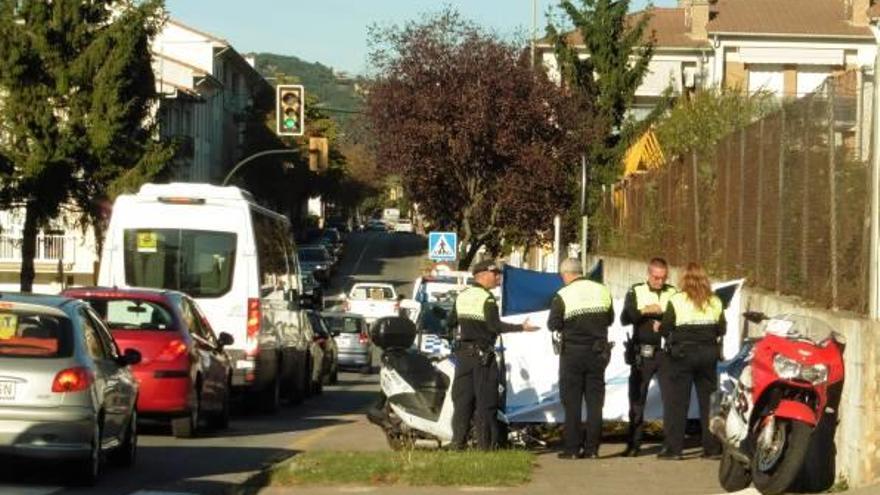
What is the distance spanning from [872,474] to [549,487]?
2.54m

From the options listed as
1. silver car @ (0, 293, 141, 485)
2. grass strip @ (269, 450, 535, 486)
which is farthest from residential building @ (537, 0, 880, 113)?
silver car @ (0, 293, 141, 485)

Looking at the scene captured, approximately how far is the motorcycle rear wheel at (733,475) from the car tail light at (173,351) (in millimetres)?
7280

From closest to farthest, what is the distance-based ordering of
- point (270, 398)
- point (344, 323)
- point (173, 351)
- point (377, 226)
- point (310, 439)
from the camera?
1. point (173, 351)
2. point (310, 439)
3. point (270, 398)
4. point (344, 323)
5. point (377, 226)

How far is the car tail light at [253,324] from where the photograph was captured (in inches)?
907

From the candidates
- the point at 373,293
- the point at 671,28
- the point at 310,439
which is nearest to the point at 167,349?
the point at 310,439

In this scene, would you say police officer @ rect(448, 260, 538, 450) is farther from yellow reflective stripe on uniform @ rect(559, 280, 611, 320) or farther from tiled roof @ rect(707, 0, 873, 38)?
tiled roof @ rect(707, 0, 873, 38)

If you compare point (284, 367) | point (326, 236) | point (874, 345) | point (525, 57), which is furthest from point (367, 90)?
point (326, 236)

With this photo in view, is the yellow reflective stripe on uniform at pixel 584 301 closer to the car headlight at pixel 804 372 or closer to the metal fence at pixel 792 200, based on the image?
the metal fence at pixel 792 200

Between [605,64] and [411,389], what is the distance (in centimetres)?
3508

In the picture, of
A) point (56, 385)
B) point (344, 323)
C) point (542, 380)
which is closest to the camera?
point (56, 385)

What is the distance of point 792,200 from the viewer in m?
15.5

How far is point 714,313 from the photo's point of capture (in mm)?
15188

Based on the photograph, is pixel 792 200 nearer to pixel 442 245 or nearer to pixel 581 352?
pixel 581 352

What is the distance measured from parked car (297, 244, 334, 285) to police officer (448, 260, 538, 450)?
56597mm
